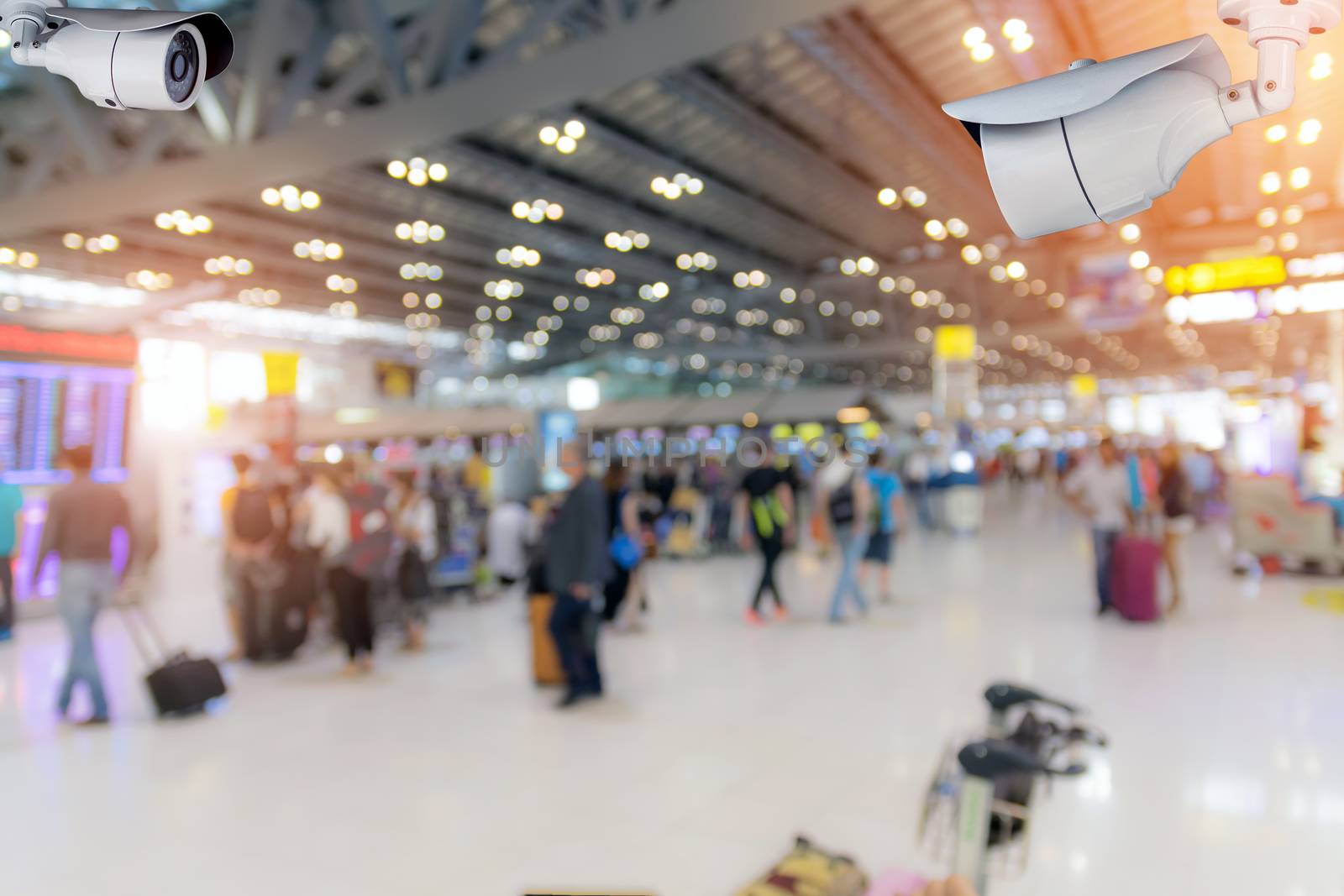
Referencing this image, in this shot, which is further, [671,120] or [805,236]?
[805,236]

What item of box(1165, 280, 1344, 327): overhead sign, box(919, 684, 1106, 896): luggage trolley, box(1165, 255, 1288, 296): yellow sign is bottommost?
box(919, 684, 1106, 896): luggage trolley

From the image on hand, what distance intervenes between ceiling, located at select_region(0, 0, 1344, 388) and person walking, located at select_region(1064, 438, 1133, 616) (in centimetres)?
309

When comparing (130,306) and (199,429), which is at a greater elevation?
(130,306)

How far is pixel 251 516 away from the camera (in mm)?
6316

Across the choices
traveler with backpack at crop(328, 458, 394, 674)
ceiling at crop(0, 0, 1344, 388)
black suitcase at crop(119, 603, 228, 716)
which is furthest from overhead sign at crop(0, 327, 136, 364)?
black suitcase at crop(119, 603, 228, 716)

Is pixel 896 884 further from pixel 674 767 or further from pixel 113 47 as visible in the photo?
pixel 113 47

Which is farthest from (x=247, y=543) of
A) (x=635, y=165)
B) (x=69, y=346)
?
(x=635, y=165)

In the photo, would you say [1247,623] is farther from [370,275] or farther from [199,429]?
[370,275]

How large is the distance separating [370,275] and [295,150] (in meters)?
12.0

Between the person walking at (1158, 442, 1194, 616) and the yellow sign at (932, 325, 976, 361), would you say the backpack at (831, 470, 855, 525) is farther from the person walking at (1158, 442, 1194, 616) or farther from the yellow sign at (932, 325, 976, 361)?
the yellow sign at (932, 325, 976, 361)

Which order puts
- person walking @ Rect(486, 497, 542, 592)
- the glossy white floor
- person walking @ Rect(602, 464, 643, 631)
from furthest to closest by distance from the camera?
person walking @ Rect(486, 497, 542, 592) < person walking @ Rect(602, 464, 643, 631) < the glossy white floor

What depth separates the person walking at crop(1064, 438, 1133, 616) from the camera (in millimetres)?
7188

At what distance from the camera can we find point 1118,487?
7191 mm

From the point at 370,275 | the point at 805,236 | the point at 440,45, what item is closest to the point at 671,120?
the point at 440,45
